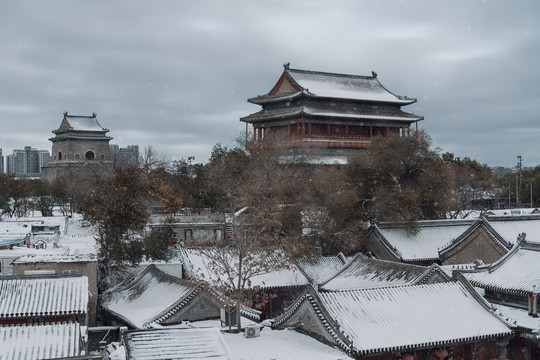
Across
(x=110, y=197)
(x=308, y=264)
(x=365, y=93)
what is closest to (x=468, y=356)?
(x=308, y=264)

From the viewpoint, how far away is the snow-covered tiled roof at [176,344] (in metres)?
14.0

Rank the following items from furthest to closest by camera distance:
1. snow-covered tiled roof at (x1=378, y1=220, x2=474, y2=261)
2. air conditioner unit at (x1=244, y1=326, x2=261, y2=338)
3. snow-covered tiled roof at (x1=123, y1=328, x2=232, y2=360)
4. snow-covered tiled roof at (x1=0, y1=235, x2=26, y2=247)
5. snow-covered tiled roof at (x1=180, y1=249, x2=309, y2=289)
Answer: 1. snow-covered tiled roof at (x1=378, y1=220, x2=474, y2=261)
2. snow-covered tiled roof at (x1=0, y1=235, x2=26, y2=247)
3. snow-covered tiled roof at (x1=180, y1=249, x2=309, y2=289)
4. air conditioner unit at (x1=244, y1=326, x2=261, y2=338)
5. snow-covered tiled roof at (x1=123, y1=328, x2=232, y2=360)

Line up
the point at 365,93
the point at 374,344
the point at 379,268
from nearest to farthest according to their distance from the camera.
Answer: the point at 374,344 < the point at 379,268 < the point at 365,93

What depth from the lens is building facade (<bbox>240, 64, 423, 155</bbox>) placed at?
49.2m

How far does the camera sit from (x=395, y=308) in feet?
61.9

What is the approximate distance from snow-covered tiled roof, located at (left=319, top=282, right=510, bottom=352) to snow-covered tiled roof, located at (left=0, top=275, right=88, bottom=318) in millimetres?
9166

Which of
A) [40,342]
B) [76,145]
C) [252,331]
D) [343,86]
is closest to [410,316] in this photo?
[252,331]

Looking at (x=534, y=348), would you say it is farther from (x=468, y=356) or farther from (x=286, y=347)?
(x=286, y=347)

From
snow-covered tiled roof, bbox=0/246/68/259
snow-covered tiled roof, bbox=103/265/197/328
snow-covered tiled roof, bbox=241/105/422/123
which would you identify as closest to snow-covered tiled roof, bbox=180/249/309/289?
snow-covered tiled roof, bbox=103/265/197/328

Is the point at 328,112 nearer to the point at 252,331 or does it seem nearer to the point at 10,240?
the point at 10,240

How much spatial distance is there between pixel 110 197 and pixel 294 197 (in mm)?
10792

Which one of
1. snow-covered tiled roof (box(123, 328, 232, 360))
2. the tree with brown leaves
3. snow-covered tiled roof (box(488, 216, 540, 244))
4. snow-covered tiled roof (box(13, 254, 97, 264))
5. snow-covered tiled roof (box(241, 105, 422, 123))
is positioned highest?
snow-covered tiled roof (box(241, 105, 422, 123))

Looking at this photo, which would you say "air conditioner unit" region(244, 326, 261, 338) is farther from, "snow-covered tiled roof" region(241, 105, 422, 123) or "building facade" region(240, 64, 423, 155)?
"snow-covered tiled roof" region(241, 105, 422, 123)

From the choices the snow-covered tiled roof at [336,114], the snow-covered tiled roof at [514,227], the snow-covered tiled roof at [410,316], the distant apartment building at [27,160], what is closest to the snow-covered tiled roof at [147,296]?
the snow-covered tiled roof at [410,316]
